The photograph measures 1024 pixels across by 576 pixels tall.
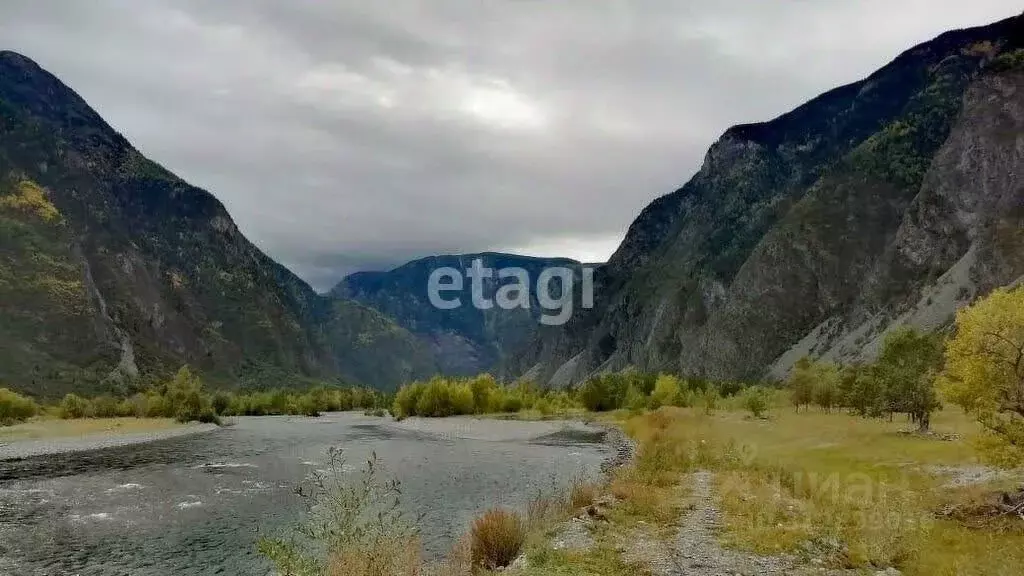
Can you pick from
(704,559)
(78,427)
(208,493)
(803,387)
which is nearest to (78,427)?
(78,427)

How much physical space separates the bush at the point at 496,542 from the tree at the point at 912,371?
1469 inches

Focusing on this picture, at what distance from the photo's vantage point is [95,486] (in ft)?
161

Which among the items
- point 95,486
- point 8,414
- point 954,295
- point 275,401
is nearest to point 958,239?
point 954,295

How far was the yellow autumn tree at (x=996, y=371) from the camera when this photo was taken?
73.4 ft

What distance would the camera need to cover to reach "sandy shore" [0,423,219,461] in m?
74.6

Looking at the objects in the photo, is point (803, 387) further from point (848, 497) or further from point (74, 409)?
point (74, 409)

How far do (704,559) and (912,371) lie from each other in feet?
122

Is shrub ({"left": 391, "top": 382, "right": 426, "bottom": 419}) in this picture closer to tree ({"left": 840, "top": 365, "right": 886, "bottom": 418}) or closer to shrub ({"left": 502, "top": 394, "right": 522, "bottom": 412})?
shrub ({"left": 502, "top": 394, "right": 522, "bottom": 412})

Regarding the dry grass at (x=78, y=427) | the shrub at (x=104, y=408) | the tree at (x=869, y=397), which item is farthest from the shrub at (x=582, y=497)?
the shrub at (x=104, y=408)

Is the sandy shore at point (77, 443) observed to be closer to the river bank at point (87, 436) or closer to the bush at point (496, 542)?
the river bank at point (87, 436)

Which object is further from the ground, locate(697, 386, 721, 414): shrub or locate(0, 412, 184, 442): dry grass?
locate(697, 386, 721, 414): shrub

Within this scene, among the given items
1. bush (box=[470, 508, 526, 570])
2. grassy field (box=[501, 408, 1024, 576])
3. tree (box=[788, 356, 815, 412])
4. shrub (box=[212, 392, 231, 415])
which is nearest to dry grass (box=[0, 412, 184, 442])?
shrub (box=[212, 392, 231, 415])

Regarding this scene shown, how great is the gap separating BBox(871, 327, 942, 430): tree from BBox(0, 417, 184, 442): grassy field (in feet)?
325

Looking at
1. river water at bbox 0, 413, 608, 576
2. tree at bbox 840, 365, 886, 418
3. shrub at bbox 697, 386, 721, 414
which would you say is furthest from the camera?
shrub at bbox 697, 386, 721, 414
